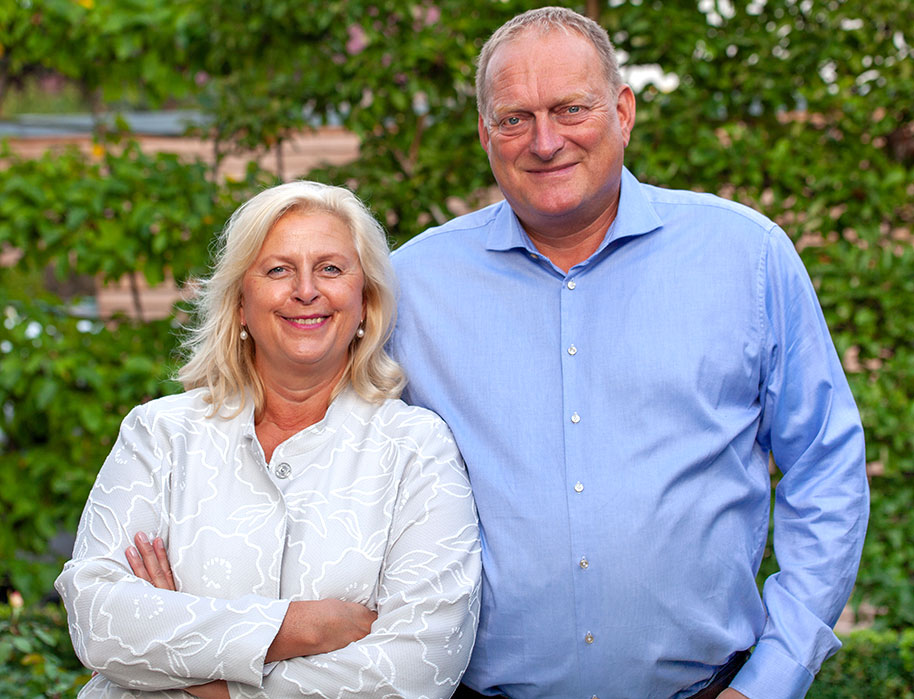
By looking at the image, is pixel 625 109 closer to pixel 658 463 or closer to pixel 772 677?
pixel 658 463

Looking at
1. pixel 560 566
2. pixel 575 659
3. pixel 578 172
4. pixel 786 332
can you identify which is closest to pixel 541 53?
pixel 578 172

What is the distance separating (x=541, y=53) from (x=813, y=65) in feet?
6.64

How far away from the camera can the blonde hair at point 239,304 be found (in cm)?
234

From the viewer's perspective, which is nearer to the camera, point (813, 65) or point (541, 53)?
point (541, 53)

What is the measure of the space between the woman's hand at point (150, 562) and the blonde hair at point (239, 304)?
340 millimetres

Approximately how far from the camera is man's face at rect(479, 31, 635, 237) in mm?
2217

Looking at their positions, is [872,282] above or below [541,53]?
below

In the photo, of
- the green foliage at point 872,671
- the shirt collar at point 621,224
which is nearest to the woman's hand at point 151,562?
the shirt collar at point 621,224

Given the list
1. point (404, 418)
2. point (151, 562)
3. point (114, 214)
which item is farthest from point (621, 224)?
point (114, 214)

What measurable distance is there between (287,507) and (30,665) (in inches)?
64.3

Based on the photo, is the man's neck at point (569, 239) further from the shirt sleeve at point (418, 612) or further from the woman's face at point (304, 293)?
the shirt sleeve at point (418, 612)

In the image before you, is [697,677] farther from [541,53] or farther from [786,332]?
[541,53]

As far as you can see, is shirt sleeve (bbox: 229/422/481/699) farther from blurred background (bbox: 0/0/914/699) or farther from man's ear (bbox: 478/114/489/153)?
blurred background (bbox: 0/0/914/699)

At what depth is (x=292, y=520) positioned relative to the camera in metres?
2.18
